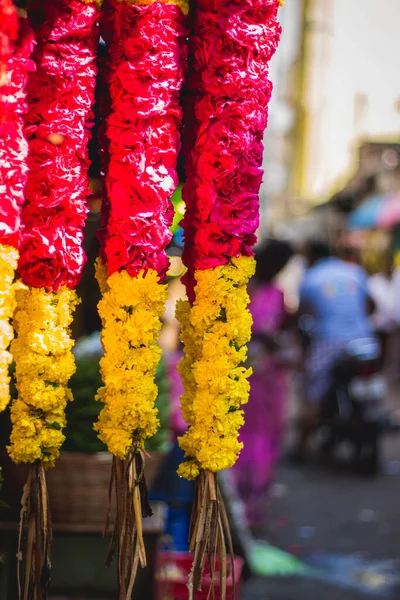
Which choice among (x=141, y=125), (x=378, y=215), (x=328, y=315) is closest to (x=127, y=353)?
(x=141, y=125)

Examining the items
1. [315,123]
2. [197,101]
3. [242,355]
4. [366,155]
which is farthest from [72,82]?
[315,123]

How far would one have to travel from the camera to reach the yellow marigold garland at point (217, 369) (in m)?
2.12

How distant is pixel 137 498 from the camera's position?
2.10 m

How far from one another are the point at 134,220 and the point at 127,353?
32 centimetres

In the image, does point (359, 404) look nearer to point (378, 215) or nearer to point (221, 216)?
point (221, 216)

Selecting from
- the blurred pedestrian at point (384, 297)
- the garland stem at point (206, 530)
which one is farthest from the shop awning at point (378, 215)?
the garland stem at point (206, 530)

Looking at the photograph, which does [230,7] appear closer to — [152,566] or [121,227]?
[121,227]

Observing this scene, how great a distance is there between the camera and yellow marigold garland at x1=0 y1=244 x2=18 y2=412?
1928mm

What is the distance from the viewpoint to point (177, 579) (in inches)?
128

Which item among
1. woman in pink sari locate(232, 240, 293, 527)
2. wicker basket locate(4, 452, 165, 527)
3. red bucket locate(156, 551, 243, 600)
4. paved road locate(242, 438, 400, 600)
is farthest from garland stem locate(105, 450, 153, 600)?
woman in pink sari locate(232, 240, 293, 527)

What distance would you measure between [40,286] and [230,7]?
794 mm

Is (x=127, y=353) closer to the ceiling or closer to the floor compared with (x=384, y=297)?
closer to the floor

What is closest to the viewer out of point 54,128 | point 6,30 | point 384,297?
point 6,30

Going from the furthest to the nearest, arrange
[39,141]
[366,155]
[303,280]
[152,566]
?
[366,155] < [303,280] < [152,566] < [39,141]
